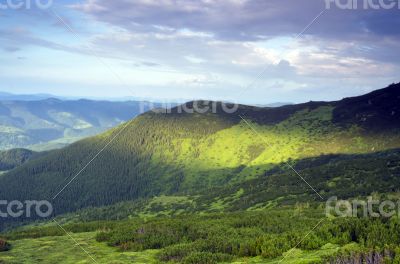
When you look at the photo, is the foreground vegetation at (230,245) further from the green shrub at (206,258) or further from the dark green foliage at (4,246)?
the dark green foliage at (4,246)

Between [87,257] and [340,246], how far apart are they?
102ft

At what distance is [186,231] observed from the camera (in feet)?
235

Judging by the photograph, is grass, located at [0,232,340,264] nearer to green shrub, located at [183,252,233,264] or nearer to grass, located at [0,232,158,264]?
grass, located at [0,232,158,264]

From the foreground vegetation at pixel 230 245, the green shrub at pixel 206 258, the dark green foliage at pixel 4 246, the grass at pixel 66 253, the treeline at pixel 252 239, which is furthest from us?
the dark green foliage at pixel 4 246

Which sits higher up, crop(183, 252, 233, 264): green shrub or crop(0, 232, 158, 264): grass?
crop(183, 252, 233, 264): green shrub

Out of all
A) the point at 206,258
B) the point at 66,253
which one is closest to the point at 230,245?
the point at 206,258

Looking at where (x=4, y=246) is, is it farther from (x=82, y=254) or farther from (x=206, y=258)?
(x=206, y=258)

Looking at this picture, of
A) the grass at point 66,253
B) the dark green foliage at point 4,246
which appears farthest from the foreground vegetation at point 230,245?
the dark green foliage at point 4,246

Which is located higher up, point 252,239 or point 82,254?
point 252,239

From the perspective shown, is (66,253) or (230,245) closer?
(230,245)

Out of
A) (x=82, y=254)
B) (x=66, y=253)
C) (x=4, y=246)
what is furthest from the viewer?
(x=4, y=246)

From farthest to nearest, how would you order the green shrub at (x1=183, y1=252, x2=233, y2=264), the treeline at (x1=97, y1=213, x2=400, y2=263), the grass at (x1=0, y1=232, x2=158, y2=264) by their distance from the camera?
1. the grass at (x1=0, y1=232, x2=158, y2=264)
2. the green shrub at (x1=183, y1=252, x2=233, y2=264)
3. the treeline at (x1=97, y1=213, x2=400, y2=263)

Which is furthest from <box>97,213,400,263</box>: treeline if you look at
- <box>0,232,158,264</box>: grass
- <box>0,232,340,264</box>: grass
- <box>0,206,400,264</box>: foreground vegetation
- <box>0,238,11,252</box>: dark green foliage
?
<box>0,238,11,252</box>: dark green foliage

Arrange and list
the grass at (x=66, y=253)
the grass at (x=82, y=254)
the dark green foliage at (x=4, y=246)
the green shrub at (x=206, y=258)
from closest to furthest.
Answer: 1. the grass at (x=82, y=254)
2. the green shrub at (x=206, y=258)
3. the grass at (x=66, y=253)
4. the dark green foliage at (x=4, y=246)
